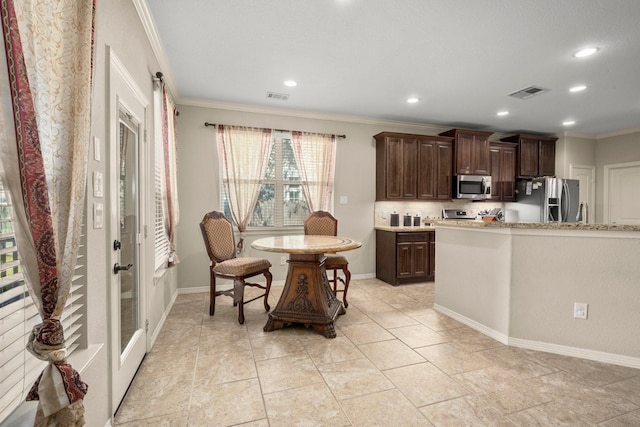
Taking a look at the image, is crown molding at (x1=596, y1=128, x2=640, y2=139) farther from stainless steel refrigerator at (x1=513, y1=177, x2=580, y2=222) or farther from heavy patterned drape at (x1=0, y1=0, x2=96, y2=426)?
heavy patterned drape at (x1=0, y1=0, x2=96, y2=426)

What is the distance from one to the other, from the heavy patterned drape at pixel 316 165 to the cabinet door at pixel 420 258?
1590 millimetres

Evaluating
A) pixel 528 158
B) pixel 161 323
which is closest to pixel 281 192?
pixel 161 323

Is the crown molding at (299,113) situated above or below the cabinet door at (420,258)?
above

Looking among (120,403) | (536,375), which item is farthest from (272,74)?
(536,375)

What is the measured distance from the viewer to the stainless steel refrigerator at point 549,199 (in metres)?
5.30

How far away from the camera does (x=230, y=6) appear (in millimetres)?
2223

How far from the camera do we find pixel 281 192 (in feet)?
15.2

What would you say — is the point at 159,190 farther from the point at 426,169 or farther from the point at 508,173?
the point at 508,173

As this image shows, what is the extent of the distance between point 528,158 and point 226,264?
5.68m

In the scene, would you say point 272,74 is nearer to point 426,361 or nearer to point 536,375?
point 426,361

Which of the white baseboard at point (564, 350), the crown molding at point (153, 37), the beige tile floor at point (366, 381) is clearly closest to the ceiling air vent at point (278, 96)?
the crown molding at point (153, 37)

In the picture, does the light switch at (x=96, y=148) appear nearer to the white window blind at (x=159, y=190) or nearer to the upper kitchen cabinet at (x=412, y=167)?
the white window blind at (x=159, y=190)

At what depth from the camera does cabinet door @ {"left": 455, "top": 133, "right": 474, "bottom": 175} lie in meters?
5.11

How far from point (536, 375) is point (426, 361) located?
2.43ft
